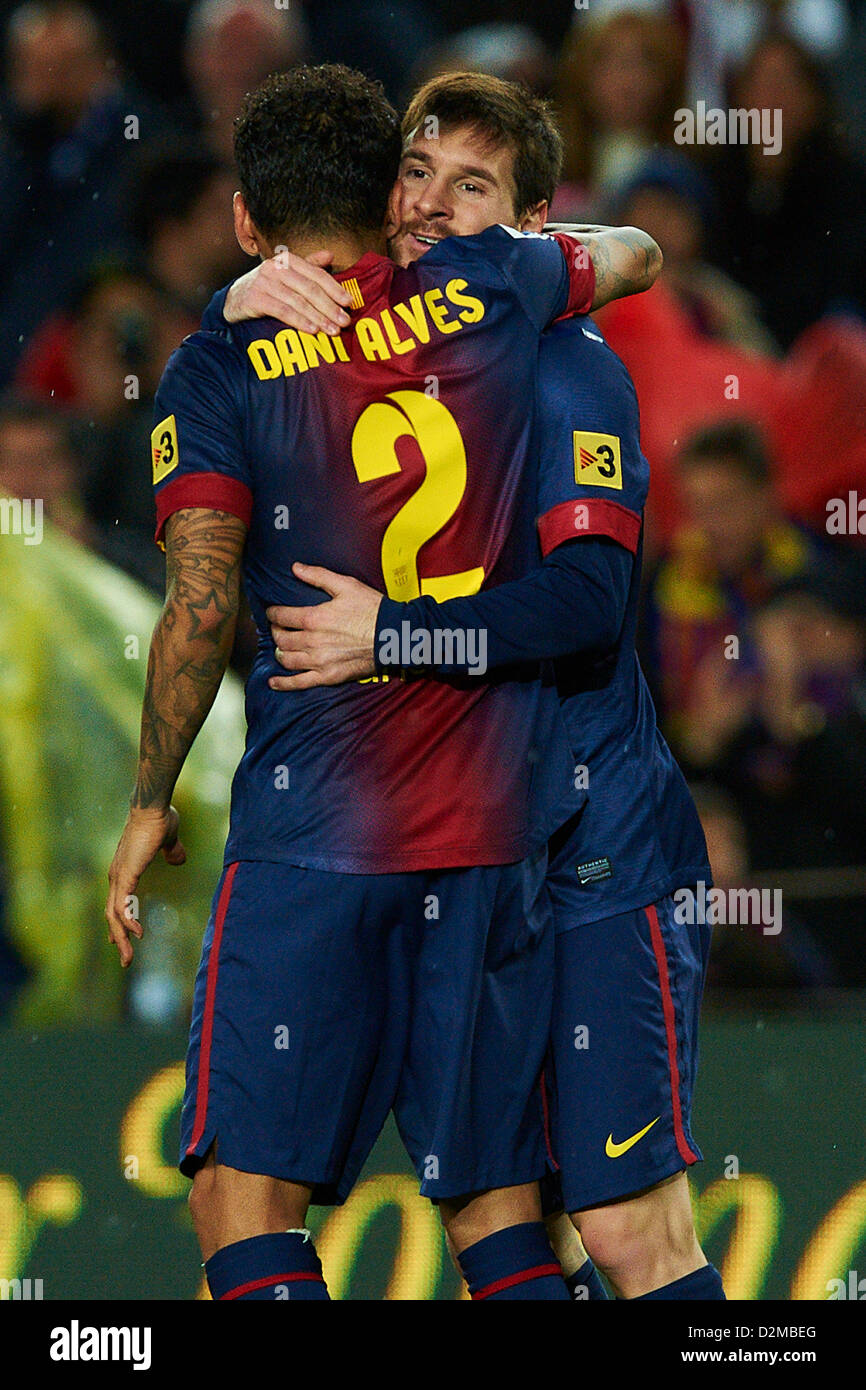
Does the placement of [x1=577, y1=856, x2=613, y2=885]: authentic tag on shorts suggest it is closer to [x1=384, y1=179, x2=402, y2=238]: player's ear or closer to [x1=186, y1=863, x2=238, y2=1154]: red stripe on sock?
[x1=186, y1=863, x2=238, y2=1154]: red stripe on sock

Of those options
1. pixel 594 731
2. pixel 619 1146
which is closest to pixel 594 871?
pixel 594 731

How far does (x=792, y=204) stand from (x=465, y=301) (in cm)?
358

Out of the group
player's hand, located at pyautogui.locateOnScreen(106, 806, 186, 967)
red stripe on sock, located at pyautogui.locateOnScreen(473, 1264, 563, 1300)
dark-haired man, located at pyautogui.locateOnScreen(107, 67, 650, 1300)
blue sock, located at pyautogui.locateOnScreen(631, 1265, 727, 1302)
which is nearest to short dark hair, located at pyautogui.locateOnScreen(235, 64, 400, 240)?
dark-haired man, located at pyautogui.locateOnScreen(107, 67, 650, 1300)

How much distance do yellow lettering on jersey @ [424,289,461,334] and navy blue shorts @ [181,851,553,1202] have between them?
0.70 meters

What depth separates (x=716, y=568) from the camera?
512cm

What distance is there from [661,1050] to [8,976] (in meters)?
2.20

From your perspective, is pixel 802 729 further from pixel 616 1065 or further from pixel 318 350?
pixel 318 350

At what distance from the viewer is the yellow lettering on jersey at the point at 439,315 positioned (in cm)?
239

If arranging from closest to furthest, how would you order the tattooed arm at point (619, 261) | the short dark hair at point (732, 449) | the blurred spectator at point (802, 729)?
1. the tattooed arm at point (619, 261)
2. the blurred spectator at point (802, 729)
3. the short dark hair at point (732, 449)

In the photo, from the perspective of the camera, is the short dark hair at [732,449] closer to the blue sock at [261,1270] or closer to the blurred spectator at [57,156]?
the blurred spectator at [57,156]

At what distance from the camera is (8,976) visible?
14.3 feet

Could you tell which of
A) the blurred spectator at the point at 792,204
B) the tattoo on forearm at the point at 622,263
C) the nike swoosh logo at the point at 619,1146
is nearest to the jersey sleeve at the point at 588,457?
the tattoo on forearm at the point at 622,263

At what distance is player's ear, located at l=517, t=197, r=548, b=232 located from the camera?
275cm
